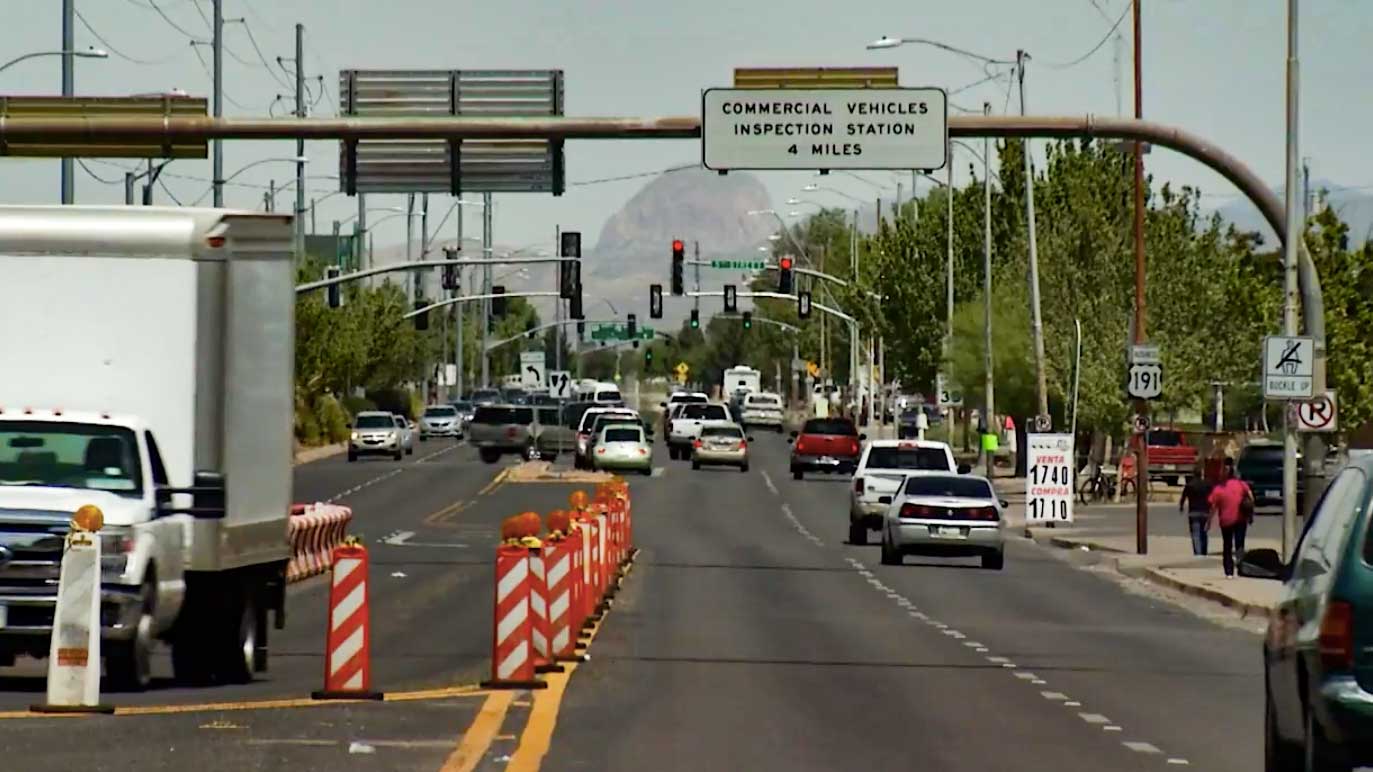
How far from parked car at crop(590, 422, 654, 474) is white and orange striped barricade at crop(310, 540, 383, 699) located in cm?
6135

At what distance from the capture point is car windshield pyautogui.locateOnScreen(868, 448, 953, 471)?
5025 centimetres

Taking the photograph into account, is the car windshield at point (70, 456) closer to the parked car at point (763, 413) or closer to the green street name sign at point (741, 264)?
the green street name sign at point (741, 264)

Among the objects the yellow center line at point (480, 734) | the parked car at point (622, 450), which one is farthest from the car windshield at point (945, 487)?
the parked car at point (622, 450)

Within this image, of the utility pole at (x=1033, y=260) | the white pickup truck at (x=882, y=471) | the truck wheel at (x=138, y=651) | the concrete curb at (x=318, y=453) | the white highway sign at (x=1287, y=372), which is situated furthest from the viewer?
the concrete curb at (x=318, y=453)

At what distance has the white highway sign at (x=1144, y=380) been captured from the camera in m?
44.6

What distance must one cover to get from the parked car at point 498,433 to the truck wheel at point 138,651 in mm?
68560

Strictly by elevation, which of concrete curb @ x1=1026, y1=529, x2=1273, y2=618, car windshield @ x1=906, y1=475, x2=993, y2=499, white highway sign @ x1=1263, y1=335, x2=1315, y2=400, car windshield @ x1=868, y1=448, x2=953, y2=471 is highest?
white highway sign @ x1=1263, y1=335, x2=1315, y2=400

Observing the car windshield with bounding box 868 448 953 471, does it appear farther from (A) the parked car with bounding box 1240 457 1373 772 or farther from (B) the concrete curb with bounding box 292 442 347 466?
(B) the concrete curb with bounding box 292 442 347 466

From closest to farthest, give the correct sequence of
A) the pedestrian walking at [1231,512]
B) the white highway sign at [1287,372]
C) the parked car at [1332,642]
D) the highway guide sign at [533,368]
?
the parked car at [1332,642], the white highway sign at [1287,372], the pedestrian walking at [1231,512], the highway guide sign at [533,368]

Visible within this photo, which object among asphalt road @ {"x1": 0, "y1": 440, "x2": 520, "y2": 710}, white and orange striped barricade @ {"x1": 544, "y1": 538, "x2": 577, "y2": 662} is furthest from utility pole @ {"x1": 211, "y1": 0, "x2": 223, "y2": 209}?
white and orange striped barricade @ {"x1": 544, "y1": 538, "x2": 577, "y2": 662}

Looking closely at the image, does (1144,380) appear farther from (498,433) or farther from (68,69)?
(498,433)

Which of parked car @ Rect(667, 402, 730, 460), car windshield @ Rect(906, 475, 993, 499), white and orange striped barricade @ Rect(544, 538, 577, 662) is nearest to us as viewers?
white and orange striped barricade @ Rect(544, 538, 577, 662)

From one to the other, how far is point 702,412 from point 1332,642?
86.7 m

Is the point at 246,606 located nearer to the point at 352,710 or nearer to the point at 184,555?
the point at 184,555
